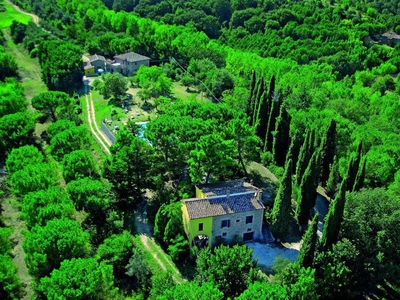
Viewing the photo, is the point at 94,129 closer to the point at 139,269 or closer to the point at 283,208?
the point at 139,269

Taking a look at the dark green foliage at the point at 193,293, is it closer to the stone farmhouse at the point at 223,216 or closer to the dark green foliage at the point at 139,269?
the dark green foliage at the point at 139,269

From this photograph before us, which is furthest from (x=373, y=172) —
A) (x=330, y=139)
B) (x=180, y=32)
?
(x=180, y=32)

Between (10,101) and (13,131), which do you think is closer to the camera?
(13,131)

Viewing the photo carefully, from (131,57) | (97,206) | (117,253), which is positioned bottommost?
(117,253)

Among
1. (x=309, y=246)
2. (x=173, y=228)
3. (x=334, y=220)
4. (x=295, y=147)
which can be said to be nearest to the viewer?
(x=309, y=246)

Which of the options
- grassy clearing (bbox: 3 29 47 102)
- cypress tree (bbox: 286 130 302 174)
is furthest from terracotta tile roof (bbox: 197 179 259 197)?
grassy clearing (bbox: 3 29 47 102)

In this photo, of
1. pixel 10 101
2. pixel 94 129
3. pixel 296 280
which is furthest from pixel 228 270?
pixel 10 101

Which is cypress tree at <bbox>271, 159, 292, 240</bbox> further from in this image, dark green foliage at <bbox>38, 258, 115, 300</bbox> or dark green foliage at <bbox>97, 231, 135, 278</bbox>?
dark green foliage at <bbox>38, 258, 115, 300</bbox>
